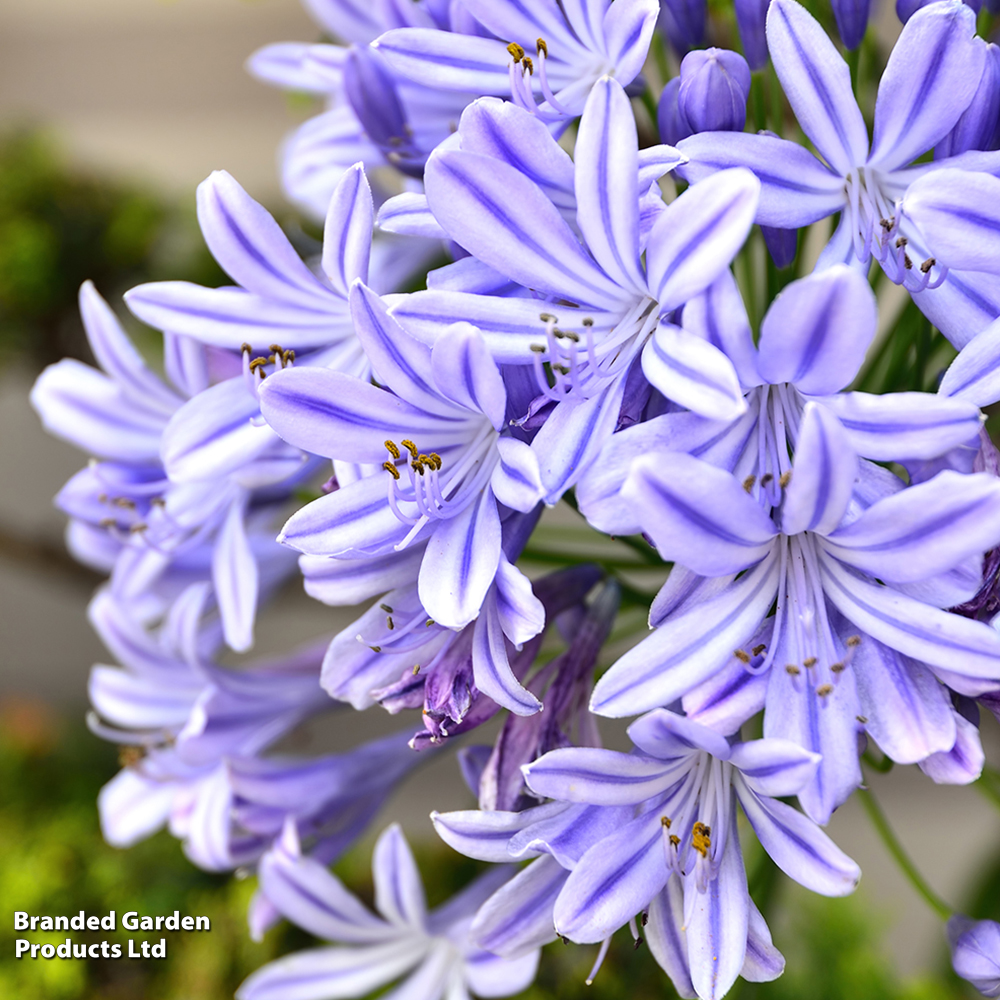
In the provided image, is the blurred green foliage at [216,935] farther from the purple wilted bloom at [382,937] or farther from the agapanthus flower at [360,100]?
the agapanthus flower at [360,100]

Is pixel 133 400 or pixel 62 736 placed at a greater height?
pixel 133 400

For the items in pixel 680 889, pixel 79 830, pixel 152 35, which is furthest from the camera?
pixel 152 35

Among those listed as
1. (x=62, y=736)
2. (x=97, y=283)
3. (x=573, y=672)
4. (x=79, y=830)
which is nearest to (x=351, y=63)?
(x=573, y=672)

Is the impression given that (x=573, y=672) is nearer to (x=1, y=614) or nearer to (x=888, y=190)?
(x=888, y=190)

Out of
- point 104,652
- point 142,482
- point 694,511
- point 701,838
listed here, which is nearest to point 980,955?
point 701,838

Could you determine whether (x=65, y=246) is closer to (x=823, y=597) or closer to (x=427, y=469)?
(x=427, y=469)

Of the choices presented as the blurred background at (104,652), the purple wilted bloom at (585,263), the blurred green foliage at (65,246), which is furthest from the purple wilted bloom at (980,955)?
the blurred green foliage at (65,246)
